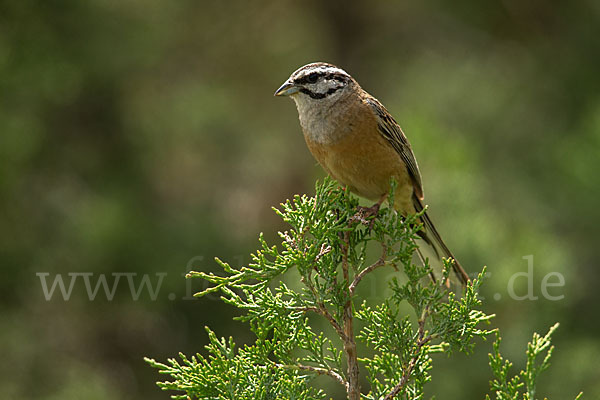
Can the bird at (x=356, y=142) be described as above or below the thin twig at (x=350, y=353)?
above

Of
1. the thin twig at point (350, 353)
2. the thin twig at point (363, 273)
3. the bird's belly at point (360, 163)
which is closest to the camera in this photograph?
the thin twig at point (350, 353)

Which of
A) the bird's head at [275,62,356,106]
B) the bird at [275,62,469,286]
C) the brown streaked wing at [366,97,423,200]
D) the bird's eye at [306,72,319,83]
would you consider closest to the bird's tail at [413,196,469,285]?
the bird at [275,62,469,286]

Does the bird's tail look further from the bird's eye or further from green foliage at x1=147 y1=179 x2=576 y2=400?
green foliage at x1=147 y1=179 x2=576 y2=400

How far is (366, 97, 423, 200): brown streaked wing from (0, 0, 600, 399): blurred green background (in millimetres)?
921

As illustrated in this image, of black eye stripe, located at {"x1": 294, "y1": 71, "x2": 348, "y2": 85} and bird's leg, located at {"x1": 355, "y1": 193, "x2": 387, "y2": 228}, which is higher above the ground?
black eye stripe, located at {"x1": 294, "y1": 71, "x2": 348, "y2": 85}

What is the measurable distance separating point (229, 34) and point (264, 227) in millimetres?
2626

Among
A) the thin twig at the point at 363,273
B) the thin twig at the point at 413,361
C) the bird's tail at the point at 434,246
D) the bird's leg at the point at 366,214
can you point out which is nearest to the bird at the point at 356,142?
the bird's tail at the point at 434,246

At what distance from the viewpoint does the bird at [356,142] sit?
11.7ft

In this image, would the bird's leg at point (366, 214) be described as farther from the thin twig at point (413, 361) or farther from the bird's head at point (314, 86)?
the bird's head at point (314, 86)

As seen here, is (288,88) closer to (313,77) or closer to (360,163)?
(313,77)

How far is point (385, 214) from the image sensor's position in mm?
2986

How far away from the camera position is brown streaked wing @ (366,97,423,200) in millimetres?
3830

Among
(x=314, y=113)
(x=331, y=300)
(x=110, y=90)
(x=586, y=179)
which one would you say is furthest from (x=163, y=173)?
(x=331, y=300)

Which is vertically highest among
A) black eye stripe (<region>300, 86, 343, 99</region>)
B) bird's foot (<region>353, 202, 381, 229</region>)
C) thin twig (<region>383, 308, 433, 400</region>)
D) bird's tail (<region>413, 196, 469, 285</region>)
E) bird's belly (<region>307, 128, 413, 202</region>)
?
black eye stripe (<region>300, 86, 343, 99</region>)
